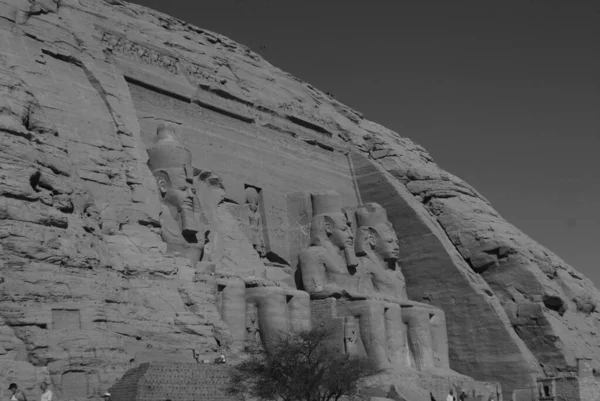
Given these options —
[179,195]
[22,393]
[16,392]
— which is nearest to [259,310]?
[179,195]

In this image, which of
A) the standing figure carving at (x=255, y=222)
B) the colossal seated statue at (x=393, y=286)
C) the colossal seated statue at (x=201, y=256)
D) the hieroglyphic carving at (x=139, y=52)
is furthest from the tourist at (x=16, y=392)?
the colossal seated statue at (x=393, y=286)

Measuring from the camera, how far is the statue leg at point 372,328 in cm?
2041

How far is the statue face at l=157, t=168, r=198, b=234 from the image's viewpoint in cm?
1753

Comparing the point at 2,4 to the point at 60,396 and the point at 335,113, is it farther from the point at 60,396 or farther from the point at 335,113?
the point at 335,113

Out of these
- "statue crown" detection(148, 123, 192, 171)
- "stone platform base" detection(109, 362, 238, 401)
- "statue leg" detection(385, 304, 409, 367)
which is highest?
"statue crown" detection(148, 123, 192, 171)

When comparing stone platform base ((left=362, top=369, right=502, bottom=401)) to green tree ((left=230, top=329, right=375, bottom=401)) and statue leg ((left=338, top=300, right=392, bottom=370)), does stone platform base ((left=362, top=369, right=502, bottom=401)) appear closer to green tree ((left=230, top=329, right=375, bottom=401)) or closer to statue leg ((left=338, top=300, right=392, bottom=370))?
statue leg ((left=338, top=300, right=392, bottom=370))

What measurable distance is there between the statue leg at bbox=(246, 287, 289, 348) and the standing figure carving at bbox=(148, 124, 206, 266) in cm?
139

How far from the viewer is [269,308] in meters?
18.5

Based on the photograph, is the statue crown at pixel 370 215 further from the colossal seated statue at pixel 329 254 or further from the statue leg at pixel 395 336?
the statue leg at pixel 395 336

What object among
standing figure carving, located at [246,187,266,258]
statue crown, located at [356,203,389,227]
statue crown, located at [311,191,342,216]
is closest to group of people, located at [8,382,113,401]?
standing figure carving, located at [246,187,266,258]

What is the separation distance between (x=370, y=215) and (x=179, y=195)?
691 centimetres

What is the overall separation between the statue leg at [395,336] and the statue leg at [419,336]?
41 centimetres

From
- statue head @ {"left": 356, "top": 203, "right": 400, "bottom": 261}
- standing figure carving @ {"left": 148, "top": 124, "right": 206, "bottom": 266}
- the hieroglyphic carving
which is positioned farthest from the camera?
statue head @ {"left": 356, "top": 203, "right": 400, "bottom": 261}

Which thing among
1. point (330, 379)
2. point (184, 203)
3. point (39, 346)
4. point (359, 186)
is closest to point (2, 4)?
point (184, 203)
